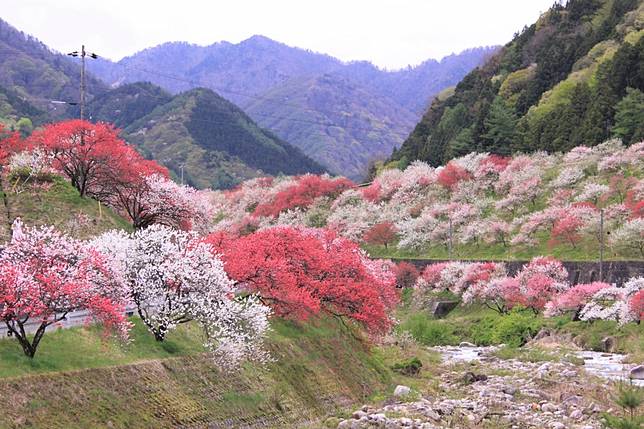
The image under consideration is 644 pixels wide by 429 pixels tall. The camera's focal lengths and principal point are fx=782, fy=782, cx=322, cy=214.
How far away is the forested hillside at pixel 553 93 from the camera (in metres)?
85.1

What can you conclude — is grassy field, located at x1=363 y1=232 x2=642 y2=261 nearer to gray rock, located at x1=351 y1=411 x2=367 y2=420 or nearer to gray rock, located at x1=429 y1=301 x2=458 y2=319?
gray rock, located at x1=429 y1=301 x2=458 y2=319

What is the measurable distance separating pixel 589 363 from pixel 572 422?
50.3ft

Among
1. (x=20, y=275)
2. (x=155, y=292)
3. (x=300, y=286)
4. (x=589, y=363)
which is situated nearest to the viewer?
(x=20, y=275)

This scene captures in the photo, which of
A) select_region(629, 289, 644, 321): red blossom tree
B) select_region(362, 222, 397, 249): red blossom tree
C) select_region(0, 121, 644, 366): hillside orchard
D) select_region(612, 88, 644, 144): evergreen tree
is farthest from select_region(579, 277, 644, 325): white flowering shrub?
select_region(612, 88, 644, 144): evergreen tree

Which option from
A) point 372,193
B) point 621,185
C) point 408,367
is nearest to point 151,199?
point 408,367

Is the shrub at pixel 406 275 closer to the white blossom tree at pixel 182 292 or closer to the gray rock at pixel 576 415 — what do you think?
the gray rock at pixel 576 415

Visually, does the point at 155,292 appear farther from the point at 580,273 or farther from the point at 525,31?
the point at 525,31

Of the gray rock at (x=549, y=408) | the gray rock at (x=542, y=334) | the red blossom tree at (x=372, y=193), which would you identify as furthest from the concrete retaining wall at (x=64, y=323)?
the red blossom tree at (x=372, y=193)

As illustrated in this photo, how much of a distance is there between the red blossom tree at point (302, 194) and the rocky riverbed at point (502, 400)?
54.6 m

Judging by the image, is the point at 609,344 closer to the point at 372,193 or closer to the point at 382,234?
the point at 382,234

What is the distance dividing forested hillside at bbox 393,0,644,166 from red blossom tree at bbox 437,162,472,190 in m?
9.44

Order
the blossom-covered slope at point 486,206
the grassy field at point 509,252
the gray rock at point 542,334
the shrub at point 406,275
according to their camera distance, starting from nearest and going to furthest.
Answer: the gray rock at point 542,334 → the grassy field at point 509,252 → the blossom-covered slope at point 486,206 → the shrub at point 406,275

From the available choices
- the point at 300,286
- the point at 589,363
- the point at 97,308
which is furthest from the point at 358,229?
the point at 97,308

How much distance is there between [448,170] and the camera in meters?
89.5
